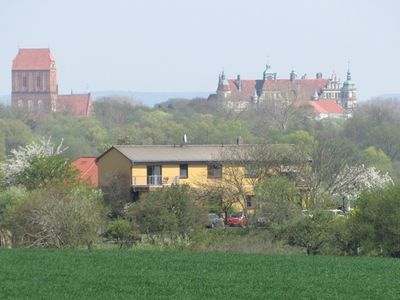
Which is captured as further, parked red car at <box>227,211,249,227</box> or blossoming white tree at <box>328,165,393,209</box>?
blossoming white tree at <box>328,165,393,209</box>

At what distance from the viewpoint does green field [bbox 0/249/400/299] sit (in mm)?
31906

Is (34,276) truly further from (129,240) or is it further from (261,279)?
(129,240)

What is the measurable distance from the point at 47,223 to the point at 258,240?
6.79 metres

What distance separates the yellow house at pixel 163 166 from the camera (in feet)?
228

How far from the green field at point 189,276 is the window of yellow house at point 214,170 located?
27.4 meters

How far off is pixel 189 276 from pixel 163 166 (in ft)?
121

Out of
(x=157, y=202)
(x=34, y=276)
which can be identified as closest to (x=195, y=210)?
A: (x=157, y=202)

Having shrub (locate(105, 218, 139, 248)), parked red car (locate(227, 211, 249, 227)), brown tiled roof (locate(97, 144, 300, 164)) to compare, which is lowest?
parked red car (locate(227, 211, 249, 227))

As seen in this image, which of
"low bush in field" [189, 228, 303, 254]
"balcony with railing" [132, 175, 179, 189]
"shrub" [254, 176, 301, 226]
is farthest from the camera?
"balcony with railing" [132, 175, 179, 189]

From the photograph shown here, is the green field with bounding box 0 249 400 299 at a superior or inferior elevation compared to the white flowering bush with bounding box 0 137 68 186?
inferior

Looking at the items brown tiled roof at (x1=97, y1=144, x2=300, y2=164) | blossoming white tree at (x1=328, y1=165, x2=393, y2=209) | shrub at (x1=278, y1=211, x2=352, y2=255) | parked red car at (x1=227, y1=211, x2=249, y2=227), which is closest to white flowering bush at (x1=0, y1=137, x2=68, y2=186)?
brown tiled roof at (x1=97, y1=144, x2=300, y2=164)

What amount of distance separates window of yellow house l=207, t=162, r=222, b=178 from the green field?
2740 cm

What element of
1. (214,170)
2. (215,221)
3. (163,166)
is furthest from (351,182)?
(215,221)

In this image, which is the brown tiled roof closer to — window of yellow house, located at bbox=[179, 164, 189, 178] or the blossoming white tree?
window of yellow house, located at bbox=[179, 164, 189, 178]
